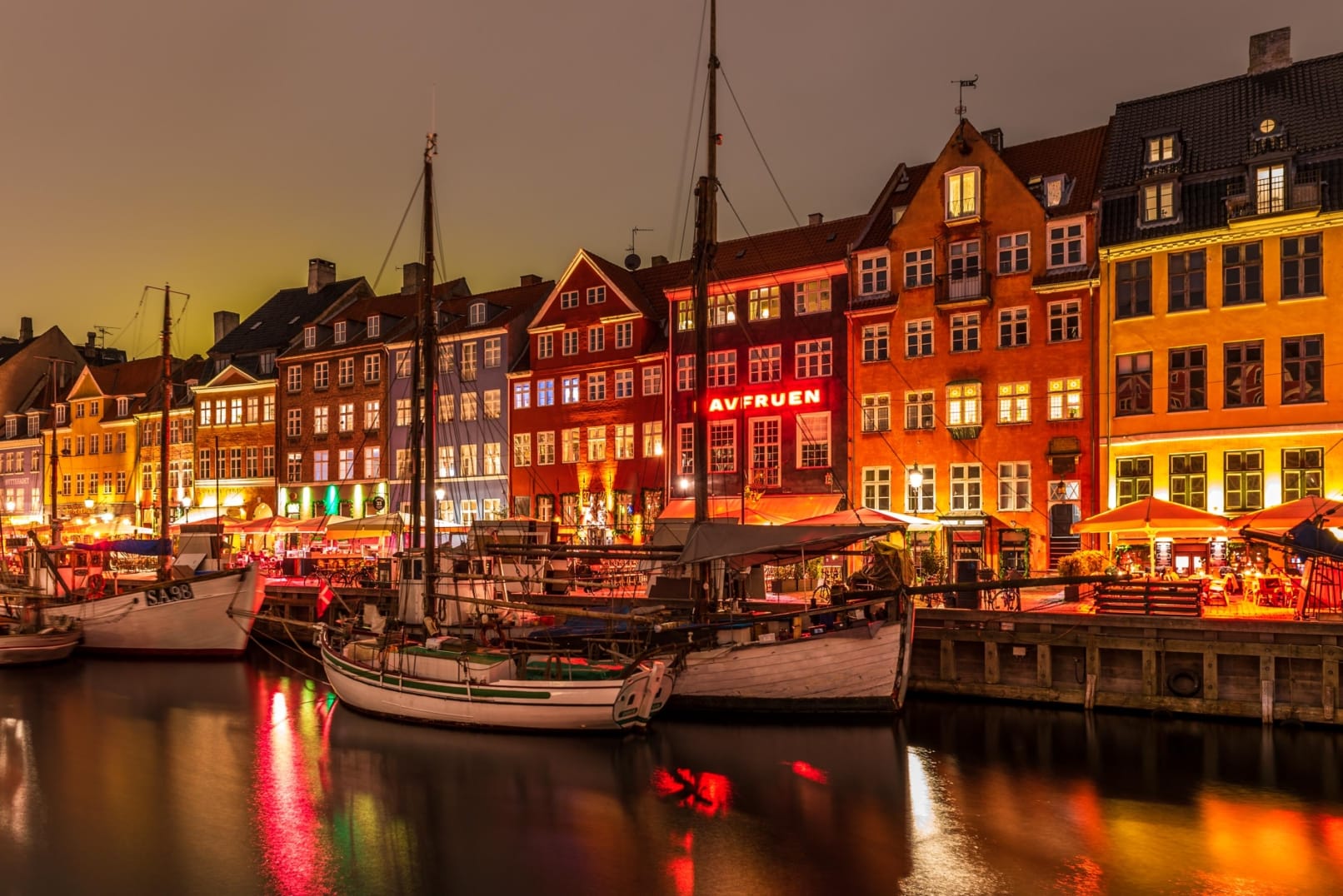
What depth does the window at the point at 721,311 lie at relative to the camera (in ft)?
142

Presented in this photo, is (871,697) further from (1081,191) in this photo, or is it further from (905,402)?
(1081,191)

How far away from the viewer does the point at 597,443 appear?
4800cm

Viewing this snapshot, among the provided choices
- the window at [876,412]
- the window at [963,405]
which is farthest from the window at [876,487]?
the window at [963,405]

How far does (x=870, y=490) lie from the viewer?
3884 centimetres

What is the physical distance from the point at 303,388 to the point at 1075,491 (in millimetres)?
43974

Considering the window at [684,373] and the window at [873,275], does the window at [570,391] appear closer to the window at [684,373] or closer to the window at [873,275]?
the window at [684,373]

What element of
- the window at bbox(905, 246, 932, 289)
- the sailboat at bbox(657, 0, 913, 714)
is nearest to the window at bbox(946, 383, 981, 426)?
the window at bbox(905, 246, 932, 289)

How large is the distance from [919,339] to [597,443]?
640 inches

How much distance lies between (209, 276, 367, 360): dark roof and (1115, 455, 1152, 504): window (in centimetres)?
4771

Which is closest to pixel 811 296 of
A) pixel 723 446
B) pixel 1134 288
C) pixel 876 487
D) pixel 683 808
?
pixel 723 446

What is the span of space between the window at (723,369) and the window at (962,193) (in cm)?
1032

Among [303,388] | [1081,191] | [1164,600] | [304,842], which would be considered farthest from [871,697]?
[303,388]

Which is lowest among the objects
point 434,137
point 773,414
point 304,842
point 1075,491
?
point 304,842

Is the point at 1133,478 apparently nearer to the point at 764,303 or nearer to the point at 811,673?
the point at 811,673
